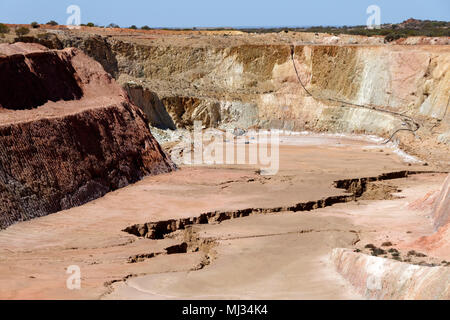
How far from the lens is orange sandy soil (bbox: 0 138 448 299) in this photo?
13.0 m

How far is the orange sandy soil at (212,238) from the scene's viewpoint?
13.0 m

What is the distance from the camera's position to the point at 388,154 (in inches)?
1318

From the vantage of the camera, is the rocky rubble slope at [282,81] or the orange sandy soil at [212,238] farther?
the rocky rubble slope at [282,81]

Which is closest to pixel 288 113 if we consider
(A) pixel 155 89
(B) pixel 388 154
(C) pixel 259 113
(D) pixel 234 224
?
(C) pixel 259 113

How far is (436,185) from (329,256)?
417 inches

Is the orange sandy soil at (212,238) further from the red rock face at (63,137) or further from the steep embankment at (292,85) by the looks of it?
the steep embankment at (292,85)

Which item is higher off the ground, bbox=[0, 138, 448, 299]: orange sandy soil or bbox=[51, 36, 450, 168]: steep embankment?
bbox=[51, 36, 450, 168]: steep embankment

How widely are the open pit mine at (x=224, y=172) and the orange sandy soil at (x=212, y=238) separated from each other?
0.22 feet

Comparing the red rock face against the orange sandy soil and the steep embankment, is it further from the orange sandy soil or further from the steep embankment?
the steep embankment

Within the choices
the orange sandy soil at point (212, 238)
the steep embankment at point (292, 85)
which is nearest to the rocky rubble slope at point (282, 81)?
the steep embankment at point (292, 85)

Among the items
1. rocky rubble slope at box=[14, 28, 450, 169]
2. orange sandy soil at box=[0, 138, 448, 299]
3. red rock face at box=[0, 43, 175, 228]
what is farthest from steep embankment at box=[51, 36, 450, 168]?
red rock face at box=[0, 43, 175, 228]

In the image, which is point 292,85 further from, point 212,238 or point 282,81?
point 212,238

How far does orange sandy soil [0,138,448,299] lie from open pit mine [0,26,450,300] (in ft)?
0.22
